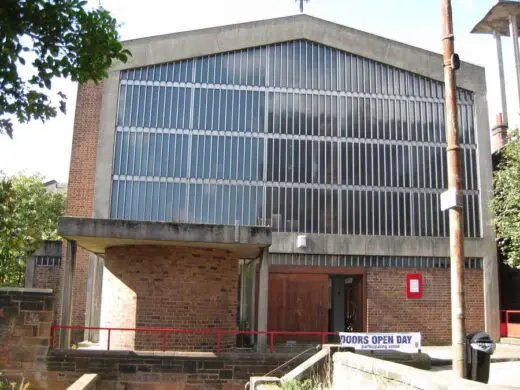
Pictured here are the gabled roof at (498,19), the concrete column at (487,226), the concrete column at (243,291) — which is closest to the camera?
the concrete column at (243,291)

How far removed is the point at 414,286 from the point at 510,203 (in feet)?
15.7

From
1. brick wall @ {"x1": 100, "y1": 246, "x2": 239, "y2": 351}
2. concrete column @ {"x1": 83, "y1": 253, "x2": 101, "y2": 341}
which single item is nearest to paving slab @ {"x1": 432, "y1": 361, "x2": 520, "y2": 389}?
brick wall @ {"x1": 100, "y1": 246, "x2": 239, "y2": 351}

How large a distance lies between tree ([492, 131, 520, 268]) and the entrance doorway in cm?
573

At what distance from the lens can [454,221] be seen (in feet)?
26.8

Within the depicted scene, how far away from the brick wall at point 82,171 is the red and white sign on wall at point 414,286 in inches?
492

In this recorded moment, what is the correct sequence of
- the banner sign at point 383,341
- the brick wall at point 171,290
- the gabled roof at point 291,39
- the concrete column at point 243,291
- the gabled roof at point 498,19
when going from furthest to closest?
1. the gabled roof at point 498,19
2. the gabled roof at point 291,39
3. the concrete column at point 243,291
4. the brick wall at point 171,290
5. the banner sign at point 383,341

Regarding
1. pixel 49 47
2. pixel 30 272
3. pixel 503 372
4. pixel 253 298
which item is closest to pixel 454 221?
pixel 49 47

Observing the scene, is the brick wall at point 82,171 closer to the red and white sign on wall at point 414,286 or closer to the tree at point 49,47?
the red and white sign on wall at point 414,286

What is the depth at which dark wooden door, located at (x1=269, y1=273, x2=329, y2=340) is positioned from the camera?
72.2 feet

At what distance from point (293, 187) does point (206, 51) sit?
6687mm

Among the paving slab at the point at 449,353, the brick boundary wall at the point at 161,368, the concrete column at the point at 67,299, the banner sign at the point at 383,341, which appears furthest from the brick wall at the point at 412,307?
the concrete column at the point at 67,299

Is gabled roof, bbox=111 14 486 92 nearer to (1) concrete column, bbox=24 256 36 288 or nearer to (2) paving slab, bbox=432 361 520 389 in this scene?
(1) concrete column, bbox=24 256 36 288

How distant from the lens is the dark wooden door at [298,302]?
2202 cm

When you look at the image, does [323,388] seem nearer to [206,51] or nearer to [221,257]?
[221,257]
